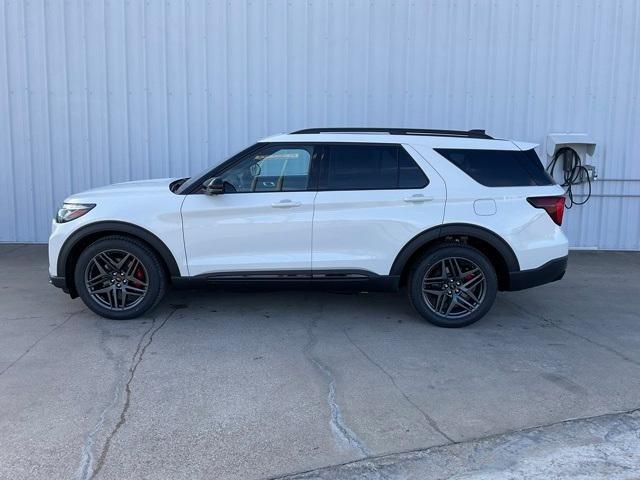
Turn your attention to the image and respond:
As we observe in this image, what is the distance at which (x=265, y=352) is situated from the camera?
509cm

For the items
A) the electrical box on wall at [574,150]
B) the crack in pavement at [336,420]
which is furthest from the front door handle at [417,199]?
the electrical box on wall at [574,150]

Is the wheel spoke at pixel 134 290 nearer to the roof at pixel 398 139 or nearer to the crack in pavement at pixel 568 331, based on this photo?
the roof at pixel 398 139

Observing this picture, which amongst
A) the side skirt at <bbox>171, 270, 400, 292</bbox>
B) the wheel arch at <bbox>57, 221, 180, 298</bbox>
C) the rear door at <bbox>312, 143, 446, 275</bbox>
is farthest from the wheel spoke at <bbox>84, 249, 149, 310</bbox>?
the rear door at <bbox>312, 143, 446, 275</bbox>

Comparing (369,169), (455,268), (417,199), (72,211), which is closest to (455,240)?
(455,268)

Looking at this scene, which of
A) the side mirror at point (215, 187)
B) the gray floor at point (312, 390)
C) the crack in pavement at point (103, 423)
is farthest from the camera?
the side mirror at point (215, 187)

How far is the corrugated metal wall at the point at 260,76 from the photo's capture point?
30.3 feet

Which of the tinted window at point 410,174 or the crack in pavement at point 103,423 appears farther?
the tinted window at point 410,174

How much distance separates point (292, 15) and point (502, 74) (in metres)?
3.44

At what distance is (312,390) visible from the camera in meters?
4.34

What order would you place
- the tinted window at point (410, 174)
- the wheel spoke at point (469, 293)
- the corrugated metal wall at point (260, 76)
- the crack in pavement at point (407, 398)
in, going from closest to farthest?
the crack in pavement at point (407, 398) < the tinted window at point (410, 174) < the wheel spoke at point (469, 293) < the corrugated metal wall at point (260, 76)

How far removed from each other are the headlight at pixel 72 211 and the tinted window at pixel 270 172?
4.18 feet

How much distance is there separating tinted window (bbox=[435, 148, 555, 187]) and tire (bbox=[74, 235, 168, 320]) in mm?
2914

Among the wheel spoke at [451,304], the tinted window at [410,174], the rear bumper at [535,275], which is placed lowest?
the wheel spoke at [451,304]

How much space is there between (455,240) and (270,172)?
6.13 feet
